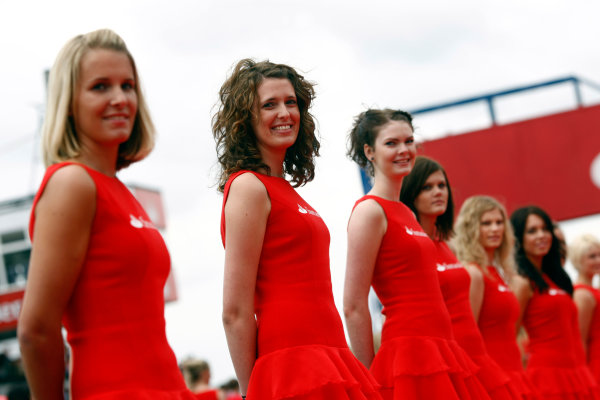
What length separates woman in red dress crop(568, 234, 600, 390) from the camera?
744 cm

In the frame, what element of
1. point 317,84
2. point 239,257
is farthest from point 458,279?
point 239,257

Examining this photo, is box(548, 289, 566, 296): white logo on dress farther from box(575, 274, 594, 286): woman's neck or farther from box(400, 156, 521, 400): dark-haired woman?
box(400, 156, 521, 400): dark-haired woman

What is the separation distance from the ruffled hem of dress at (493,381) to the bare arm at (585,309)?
3.04 meters

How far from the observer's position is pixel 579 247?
314 inches

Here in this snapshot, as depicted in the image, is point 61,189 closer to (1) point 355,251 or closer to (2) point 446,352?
(1) point 355,251

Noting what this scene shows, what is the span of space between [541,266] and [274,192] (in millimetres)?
4245

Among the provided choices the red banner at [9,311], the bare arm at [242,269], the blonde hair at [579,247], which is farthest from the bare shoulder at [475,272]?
the red banner at [9,311]

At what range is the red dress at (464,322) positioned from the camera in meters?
4.55

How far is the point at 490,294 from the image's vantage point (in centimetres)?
554

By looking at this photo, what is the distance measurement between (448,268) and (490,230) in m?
1.43

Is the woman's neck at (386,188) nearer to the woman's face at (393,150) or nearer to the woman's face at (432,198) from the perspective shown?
the woman's face at (393,150)

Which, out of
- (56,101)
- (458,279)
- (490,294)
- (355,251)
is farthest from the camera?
(490,294)

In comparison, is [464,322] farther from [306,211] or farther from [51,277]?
[51,277]

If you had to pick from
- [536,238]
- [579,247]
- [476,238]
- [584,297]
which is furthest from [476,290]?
[579,247]
